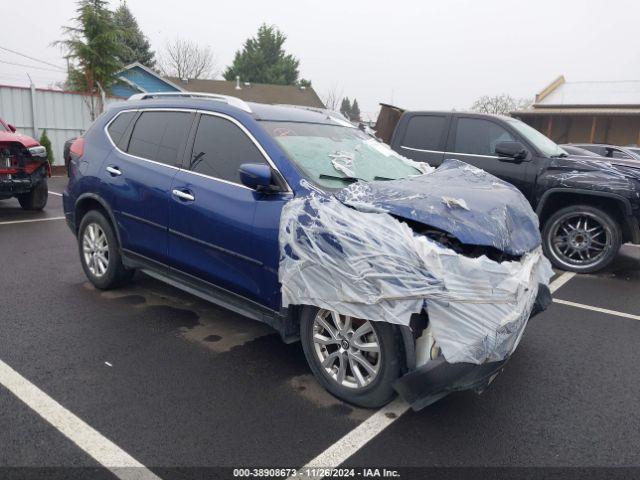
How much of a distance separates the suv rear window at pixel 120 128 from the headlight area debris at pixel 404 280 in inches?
93.3

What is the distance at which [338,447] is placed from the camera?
108 inches

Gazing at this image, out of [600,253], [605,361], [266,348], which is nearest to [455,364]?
[266,348]

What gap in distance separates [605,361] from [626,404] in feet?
2.17

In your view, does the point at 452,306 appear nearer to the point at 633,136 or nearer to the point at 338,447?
the point at 338,447

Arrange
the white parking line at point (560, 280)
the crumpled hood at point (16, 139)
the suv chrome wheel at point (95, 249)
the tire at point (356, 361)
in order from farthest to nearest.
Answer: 1. the crumpled hood at point (16, 139)
2. the white parking line at point (560, 280)
3. the suv chrome wheel at point (95, 249)
4. the tire at point (356, 361)

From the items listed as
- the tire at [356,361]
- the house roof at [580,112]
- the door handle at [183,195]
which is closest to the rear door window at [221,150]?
the door handle at [183,195]

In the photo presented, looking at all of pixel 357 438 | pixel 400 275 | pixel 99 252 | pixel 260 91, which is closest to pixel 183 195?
pixel 99 252

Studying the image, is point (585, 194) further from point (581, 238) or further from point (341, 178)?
point (341, 178)

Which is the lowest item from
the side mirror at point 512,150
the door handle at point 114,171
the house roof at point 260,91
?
the door handle at point 114,171

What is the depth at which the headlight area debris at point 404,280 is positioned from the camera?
2609 mm

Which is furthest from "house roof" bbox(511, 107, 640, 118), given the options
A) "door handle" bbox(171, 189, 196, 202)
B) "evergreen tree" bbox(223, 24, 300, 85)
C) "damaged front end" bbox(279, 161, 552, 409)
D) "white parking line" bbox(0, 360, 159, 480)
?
"white parking line" bbox(0, 360, 159, 480)

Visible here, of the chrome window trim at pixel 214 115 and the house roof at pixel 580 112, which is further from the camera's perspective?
the house roof at pixel 580 112

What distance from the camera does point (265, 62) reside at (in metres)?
47.5

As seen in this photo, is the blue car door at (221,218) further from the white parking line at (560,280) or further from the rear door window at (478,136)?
the rear door window at (478,136)
